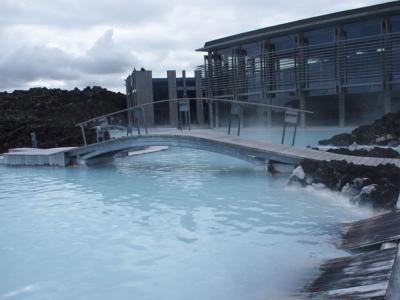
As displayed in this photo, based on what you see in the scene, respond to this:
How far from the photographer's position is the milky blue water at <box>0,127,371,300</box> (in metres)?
4.16

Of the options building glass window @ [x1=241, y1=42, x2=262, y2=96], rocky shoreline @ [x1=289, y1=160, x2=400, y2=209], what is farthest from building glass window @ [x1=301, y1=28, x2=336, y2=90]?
rocky shoreline @ [x1=289, y1=160, x2=400, y2=209]

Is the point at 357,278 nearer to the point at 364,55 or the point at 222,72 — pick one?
the point at 364,55

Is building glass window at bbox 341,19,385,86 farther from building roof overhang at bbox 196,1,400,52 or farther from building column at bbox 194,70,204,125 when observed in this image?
building column at bbox 194,70,204,125

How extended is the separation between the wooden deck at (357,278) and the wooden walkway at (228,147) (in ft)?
16.8

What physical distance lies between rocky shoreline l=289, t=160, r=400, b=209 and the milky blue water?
0.91 feet

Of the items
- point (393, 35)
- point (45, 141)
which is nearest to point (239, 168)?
point (45, 141)

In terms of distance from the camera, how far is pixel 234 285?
4.07m

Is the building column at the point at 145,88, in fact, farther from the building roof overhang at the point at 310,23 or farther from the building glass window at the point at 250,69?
the building glass window at the point at 250,69

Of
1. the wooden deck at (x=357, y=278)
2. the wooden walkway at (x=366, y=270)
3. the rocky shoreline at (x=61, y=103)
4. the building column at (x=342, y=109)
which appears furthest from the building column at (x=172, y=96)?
the wooden deck at (x=357, y=278)

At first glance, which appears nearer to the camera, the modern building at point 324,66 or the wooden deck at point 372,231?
the wooden deck at point 372,231

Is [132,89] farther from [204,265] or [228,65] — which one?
[204,265]

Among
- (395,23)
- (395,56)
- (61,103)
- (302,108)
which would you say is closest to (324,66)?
(302,108)

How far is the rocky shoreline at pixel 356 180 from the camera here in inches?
262

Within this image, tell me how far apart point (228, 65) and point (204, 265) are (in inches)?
1071
